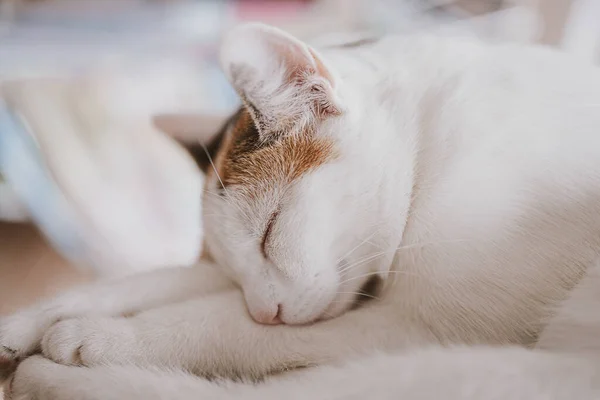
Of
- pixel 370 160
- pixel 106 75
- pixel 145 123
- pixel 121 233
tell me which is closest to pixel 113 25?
pixel 106 75

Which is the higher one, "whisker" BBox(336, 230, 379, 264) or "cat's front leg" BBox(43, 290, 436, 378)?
"whisker" BBox(336, 230, 379, 264)

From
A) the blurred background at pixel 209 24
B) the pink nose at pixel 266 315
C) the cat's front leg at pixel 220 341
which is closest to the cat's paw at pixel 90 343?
the cat's front leg at pixel 220 341

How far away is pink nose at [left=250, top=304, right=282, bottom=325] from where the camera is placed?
0.75 metres

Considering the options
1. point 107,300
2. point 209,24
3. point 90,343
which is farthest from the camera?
point 209,24

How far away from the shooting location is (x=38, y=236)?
3.70 feet

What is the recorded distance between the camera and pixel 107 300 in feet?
2.63

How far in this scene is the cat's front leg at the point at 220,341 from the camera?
2.28 ft

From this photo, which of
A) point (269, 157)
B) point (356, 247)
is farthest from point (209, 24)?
point (356, 247)

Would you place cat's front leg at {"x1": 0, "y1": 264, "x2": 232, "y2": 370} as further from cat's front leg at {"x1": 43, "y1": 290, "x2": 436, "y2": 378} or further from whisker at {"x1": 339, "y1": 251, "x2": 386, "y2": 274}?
whisker at {"x1": 339, "y1": 251, "x2": 386, "y2": 274}

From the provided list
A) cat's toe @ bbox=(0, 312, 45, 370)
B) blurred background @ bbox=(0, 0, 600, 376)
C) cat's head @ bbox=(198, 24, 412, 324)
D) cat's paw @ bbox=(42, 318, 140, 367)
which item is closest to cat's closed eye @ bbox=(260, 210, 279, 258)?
cat's head @ bbox=(198, 24, 412, 324)

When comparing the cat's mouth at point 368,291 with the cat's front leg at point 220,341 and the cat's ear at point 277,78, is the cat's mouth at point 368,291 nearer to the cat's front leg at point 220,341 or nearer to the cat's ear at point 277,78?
the cat's front leg at point 220,341

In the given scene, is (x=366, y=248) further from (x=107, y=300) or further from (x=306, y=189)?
(x=107, y=300)

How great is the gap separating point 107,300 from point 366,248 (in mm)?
394

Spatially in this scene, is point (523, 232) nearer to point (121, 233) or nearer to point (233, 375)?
point (233, 375)
